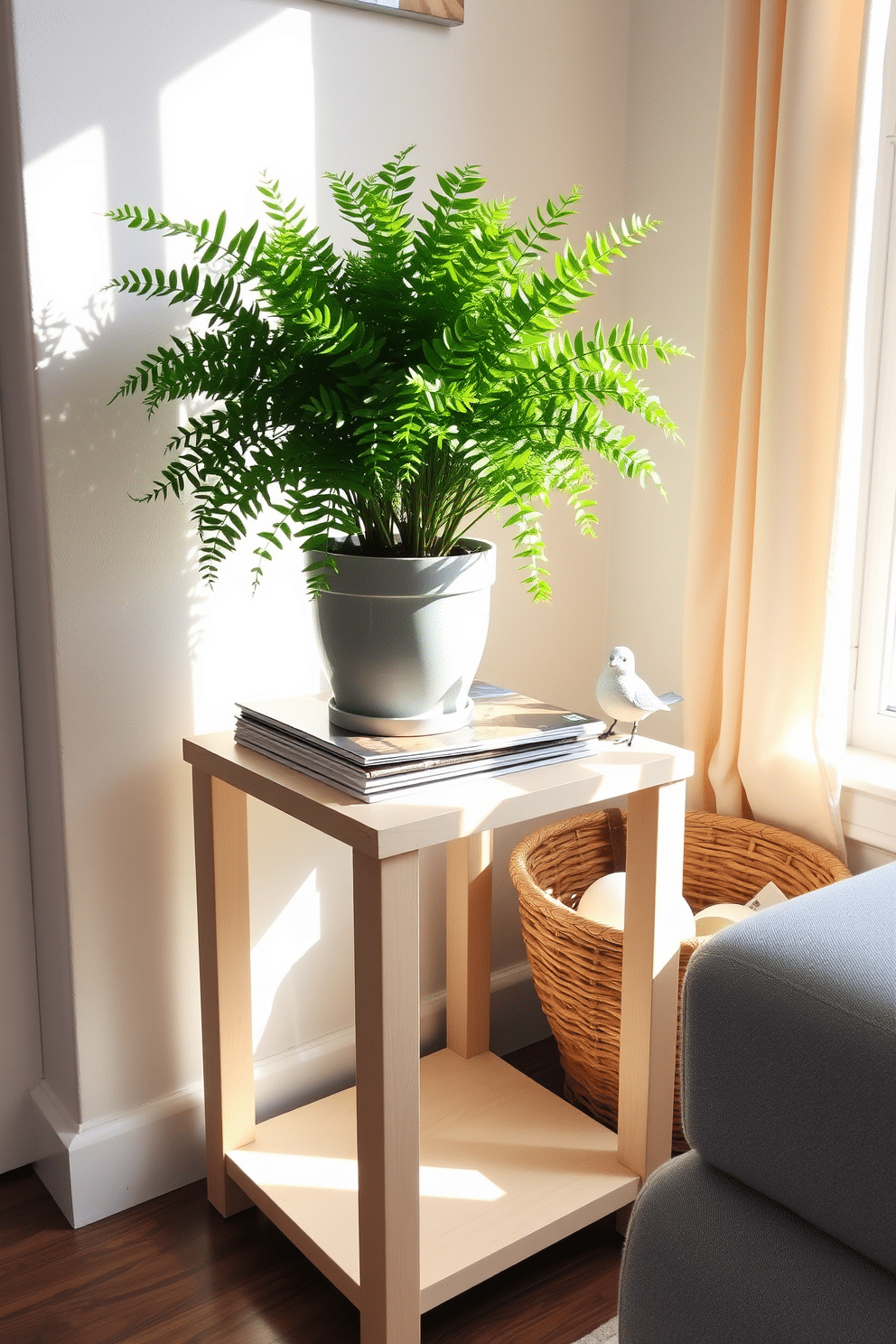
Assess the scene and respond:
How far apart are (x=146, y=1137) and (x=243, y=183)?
1.25m

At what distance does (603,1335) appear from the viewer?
4.32 ft

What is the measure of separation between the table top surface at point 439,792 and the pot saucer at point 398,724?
0.07 meters

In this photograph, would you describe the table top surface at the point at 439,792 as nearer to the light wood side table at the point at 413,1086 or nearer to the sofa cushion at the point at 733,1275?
the light wood side table at the point at 413,1086

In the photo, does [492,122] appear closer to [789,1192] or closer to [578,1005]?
[578,1005]

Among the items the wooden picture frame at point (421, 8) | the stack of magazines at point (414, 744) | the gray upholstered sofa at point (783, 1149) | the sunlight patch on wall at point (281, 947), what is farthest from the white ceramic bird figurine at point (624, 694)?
the wooden picture frame at point (421, 8)

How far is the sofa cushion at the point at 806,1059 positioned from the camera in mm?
805

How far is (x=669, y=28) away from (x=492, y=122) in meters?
0.33

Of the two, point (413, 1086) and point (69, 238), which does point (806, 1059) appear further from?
point (69, 238)

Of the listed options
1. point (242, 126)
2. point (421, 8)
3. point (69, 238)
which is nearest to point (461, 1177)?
point (69, 238)

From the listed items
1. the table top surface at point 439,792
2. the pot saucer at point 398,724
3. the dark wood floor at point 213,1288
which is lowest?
the dark wood floor at point 213,1288

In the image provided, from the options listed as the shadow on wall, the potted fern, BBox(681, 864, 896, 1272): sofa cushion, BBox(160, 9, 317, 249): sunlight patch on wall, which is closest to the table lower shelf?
the shadow on wall

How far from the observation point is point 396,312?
45.1 inches

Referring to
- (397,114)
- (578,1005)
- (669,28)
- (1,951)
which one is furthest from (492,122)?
(1,951)

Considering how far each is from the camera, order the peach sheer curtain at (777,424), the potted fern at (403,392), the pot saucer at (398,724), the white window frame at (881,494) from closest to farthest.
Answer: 1. the potted fern at (403,392)
2. the pot saucer at (398,724)
3. the peach sheer curtain at (777,424)
4. the white window frame at (881,494)
